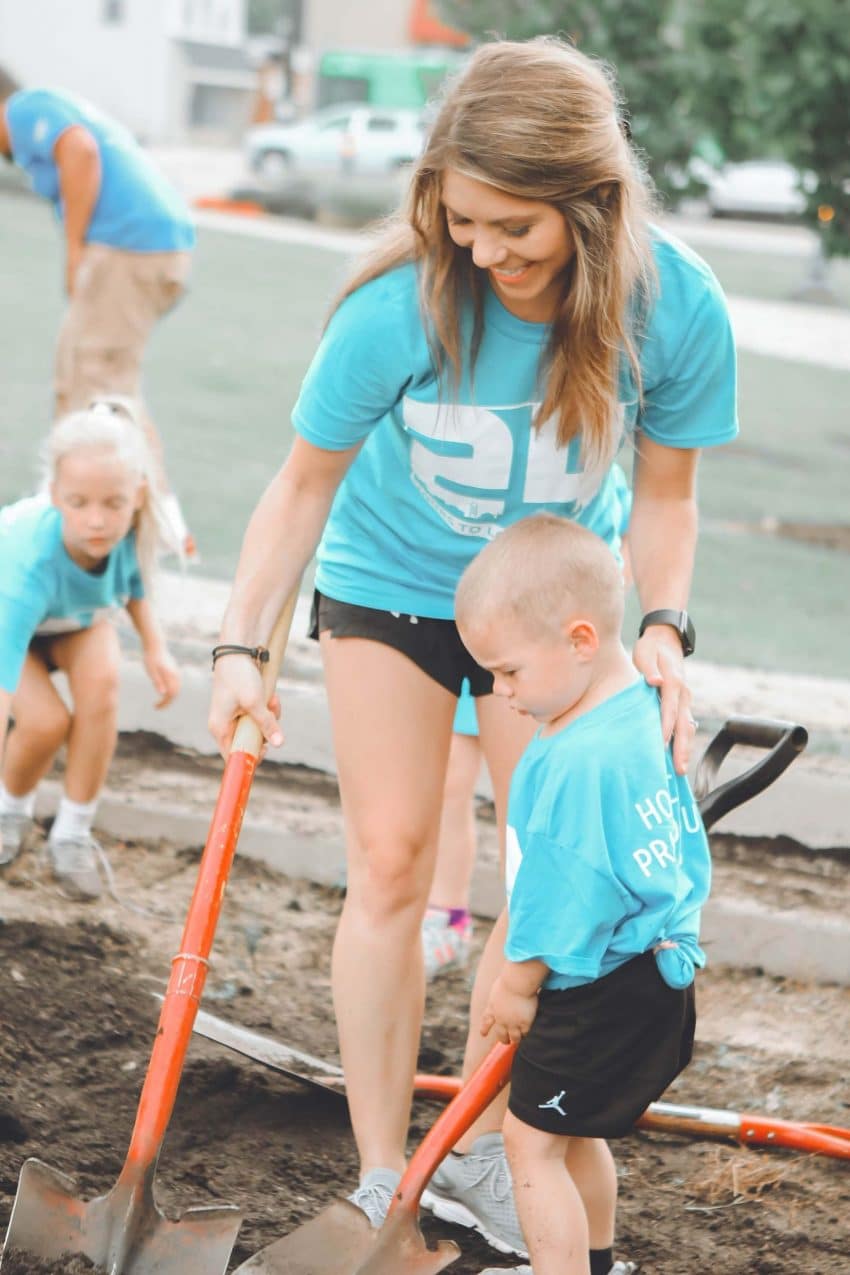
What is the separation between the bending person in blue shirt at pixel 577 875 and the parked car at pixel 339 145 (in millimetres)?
24201

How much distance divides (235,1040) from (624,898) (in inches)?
41.9

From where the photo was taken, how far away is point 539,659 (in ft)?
7.16

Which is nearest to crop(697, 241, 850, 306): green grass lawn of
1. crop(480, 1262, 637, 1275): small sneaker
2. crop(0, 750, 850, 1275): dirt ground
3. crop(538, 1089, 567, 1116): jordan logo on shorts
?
crop(0, 750, 850, 1275): dirt ground

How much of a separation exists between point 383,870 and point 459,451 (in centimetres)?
68

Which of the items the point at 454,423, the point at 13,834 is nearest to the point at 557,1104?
the point at 454,423

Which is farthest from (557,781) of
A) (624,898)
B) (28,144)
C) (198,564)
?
(28,144)

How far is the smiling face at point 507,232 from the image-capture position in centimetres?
220

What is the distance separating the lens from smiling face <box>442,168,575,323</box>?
2203 mm

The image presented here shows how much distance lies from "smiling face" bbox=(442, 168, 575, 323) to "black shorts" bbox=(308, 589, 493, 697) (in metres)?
0.59

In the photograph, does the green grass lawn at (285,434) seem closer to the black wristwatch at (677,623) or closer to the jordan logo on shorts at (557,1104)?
the black wristwatch at (677,623)

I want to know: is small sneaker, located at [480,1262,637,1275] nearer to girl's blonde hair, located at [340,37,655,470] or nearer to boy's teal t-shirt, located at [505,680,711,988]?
boy's teal t-shirt, located at [505,680,711,988]

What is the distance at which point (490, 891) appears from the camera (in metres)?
3.90

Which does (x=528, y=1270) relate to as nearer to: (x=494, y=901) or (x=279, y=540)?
(x=279, y=540)

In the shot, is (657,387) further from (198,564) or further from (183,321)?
(183,321)
